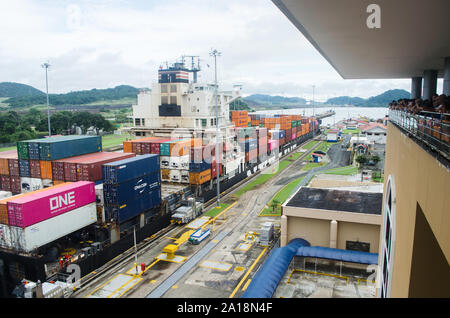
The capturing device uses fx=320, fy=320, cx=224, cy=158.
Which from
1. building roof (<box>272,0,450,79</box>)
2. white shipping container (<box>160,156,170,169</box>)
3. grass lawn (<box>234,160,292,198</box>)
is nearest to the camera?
building roof (<box>272,0,450,79</box>)

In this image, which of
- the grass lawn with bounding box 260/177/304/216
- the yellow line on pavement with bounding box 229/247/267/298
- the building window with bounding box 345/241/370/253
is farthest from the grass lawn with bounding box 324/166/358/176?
the yellow line on pavement with bounding box 229/247/267/298

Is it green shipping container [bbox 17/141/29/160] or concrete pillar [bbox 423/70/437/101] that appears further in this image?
green shipping container [bbox 17/141/29/160]

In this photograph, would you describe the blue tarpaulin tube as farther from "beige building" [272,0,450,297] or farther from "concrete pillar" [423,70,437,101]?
"concrete pillar" [423,70,437,101]

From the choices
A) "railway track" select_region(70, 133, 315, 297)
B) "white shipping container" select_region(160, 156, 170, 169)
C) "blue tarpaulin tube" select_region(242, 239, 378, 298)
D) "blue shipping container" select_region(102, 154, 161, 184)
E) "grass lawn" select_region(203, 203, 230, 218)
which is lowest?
"railway track" select_region(70, 133, 315, 297)

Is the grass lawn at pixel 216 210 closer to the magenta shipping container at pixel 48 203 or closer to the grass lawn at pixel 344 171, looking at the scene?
the magenta shipping container at pixel 48 203

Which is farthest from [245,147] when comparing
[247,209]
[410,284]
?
[410,284]

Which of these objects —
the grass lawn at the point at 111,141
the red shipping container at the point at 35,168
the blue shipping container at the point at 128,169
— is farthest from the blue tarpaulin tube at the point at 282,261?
the grass lawn at the point at 111,141

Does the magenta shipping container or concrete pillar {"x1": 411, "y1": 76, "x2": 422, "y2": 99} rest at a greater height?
concrete pillar {"x1": 411, "y1": 76, "x2": 422, "y2": 99}
